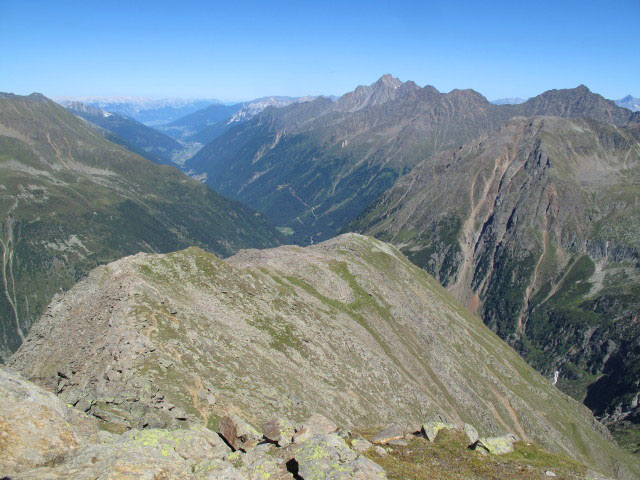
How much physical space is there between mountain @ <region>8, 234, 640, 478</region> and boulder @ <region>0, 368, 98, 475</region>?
15.6ft

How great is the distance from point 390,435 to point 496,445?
11.3 meters

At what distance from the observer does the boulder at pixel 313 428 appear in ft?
102

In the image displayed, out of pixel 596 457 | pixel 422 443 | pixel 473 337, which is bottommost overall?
pixel 596 457

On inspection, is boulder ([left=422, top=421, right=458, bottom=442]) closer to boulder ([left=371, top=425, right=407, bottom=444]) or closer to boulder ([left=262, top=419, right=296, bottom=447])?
boulder ([left=371, top=425, right=407, bottom=444])

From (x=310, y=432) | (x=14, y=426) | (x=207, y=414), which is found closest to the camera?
(x=14, y=426)

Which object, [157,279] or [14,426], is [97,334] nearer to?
[157,279]

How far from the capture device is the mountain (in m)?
49.1

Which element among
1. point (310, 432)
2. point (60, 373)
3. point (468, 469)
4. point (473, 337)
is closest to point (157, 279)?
point (60, 373)

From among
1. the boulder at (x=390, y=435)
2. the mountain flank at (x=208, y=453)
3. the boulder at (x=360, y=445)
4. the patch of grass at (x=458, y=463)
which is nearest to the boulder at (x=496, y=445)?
→ the patch of grass at (x=458, y=463)

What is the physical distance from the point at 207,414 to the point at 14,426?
2464 cm

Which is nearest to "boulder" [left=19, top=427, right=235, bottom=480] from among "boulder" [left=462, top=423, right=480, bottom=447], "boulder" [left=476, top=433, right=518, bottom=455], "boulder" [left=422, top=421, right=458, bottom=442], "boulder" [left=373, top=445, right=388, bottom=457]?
"boulder" [left=373, top=445, right=388, bottom=457]

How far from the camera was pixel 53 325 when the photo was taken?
65625 mm

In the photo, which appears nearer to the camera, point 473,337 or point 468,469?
point 468,469

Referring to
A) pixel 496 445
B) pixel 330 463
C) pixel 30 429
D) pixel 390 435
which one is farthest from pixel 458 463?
pixel 30 429
